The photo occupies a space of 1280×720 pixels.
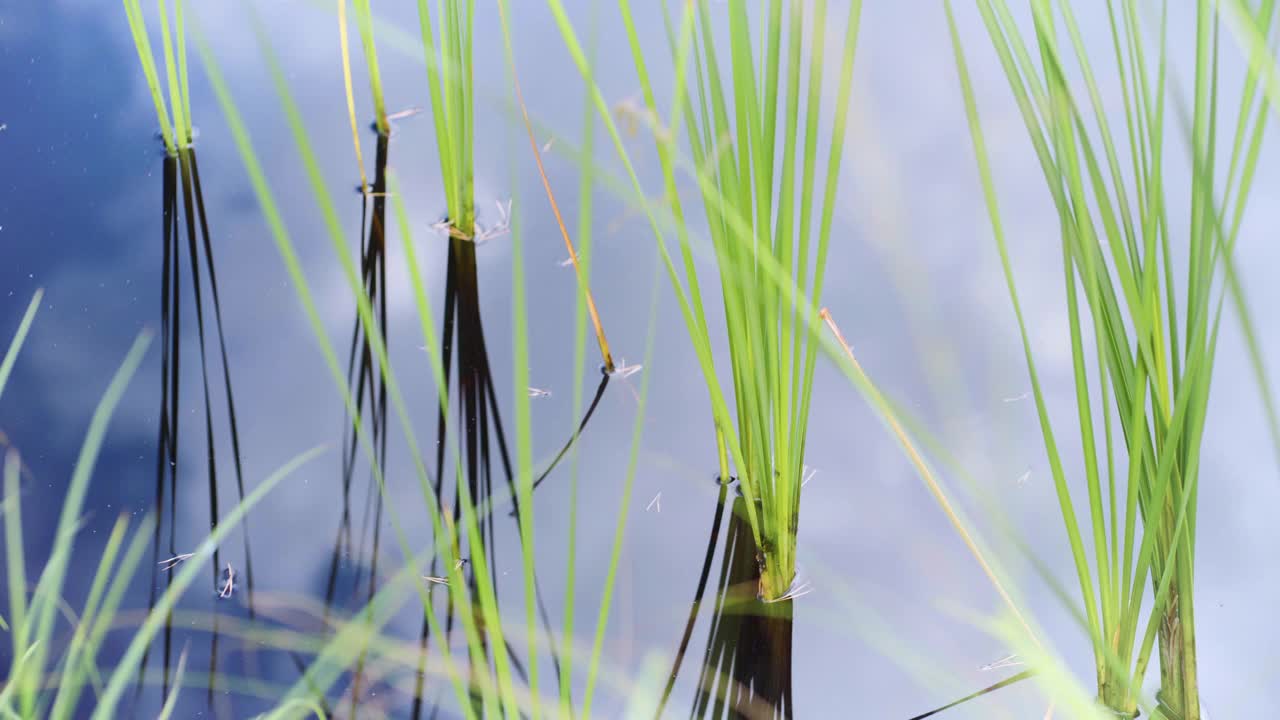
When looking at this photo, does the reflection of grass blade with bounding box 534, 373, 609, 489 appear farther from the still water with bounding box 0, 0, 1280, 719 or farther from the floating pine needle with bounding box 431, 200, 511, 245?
the floating pine needle with bounding box 431, 200, 511, 245

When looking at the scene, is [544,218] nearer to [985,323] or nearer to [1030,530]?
[985,323]

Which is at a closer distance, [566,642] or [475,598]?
[566,642]

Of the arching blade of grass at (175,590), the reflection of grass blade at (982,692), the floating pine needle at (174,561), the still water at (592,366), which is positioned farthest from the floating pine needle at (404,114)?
the reflection of grass blade at (982,692)

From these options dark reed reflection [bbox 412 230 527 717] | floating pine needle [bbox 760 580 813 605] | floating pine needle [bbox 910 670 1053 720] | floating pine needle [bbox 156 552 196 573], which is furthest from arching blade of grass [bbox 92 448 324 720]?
floating pine needle [bbox 910 670 1053 720]

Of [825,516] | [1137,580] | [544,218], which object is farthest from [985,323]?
[544,218]

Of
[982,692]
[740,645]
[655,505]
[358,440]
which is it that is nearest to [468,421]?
[358,440]
